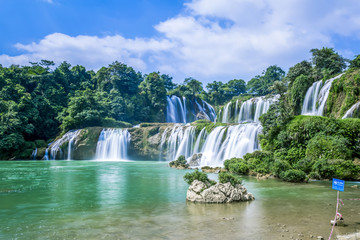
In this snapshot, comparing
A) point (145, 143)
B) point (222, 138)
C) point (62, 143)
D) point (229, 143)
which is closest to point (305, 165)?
point (229, 143)

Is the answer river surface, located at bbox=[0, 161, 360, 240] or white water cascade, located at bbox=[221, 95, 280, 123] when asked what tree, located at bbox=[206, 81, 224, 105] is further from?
river surface, located at bbox=[0, 161, 360, 240]

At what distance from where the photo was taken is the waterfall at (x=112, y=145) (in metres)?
38.5

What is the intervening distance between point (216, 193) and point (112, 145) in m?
30.4

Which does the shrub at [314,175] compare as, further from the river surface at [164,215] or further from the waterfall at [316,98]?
the waterfall at [316,98]

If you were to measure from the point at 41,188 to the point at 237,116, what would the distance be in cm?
3168

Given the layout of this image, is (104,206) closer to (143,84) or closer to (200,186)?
(200,186)

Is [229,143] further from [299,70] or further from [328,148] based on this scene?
[328,148]

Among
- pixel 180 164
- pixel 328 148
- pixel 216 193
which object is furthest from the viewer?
pixel 180 164

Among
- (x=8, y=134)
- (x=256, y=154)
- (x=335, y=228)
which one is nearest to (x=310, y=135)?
(x=256, y=154)

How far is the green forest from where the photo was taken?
17078 mm

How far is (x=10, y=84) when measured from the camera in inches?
1720

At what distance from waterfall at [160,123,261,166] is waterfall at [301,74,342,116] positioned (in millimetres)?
4782

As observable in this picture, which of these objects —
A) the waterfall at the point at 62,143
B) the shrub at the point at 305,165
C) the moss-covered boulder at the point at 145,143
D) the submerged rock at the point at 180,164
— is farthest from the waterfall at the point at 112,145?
the shrub at the point at 305,165

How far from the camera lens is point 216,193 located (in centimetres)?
1003
